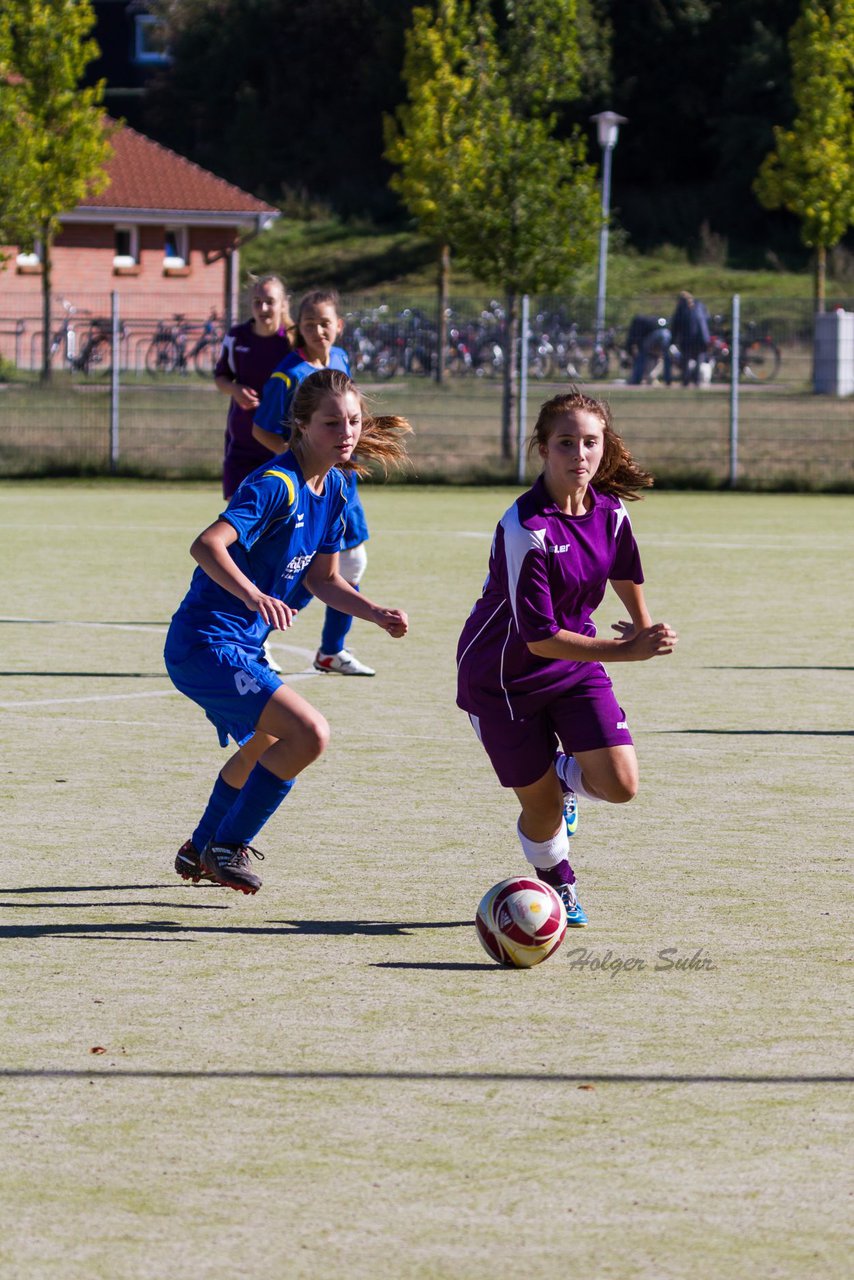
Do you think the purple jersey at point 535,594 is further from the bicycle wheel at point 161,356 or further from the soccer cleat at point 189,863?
the bicycle wheel at point 161,356

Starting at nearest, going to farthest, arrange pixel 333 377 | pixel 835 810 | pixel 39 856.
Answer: pixel 333 377
pixel 39 856
pixel 835 810

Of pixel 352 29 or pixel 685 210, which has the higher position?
pixel 352 29

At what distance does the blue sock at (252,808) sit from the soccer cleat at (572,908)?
90cm

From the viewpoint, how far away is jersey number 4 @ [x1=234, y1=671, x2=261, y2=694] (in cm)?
618

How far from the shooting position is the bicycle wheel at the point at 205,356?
95.2ft

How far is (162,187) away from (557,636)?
47.8 meters

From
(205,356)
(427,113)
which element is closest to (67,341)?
(205,356)

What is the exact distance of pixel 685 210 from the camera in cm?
6644

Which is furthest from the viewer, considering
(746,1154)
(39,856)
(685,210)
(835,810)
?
(685,210)

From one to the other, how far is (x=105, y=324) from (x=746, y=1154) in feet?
75.0

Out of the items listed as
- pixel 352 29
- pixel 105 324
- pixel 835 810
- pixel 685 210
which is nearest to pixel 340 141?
pixel 352 29

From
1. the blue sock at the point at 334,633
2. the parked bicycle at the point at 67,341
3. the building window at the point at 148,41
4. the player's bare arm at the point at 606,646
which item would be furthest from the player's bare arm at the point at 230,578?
the building window at the point at 148,41

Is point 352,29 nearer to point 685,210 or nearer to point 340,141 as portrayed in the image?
point 340,141

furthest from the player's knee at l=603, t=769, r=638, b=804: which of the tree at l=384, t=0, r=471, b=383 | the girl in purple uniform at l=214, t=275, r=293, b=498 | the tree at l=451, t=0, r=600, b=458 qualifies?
the tree at l=384, t=0, r=471, b=383
